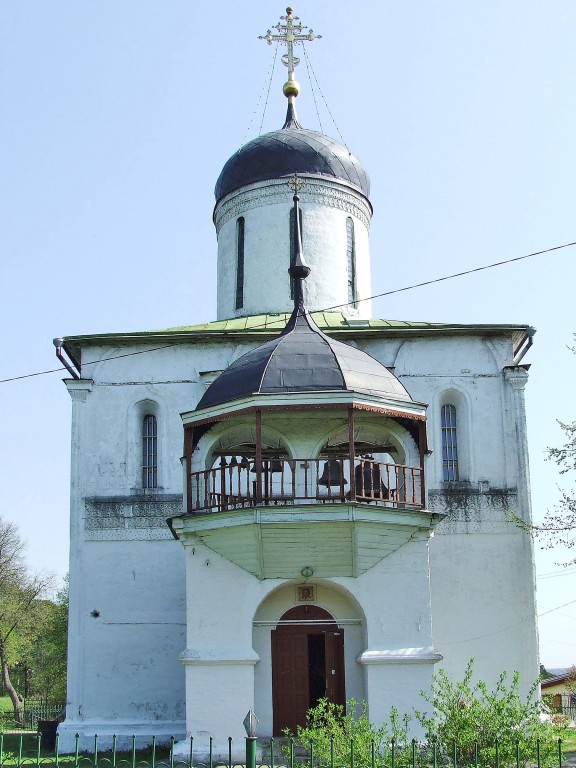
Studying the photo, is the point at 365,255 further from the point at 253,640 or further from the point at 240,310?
the point at 253,640

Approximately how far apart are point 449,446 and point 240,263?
7082 mm

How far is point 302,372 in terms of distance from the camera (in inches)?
599

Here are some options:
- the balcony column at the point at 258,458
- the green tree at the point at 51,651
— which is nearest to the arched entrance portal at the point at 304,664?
the balcony column at the point at 258,458

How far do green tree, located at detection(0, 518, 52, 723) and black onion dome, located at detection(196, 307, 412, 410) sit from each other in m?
28.7

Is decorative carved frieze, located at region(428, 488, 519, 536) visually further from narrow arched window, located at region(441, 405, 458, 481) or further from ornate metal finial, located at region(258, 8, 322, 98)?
ornate metal finial, located at region(258, 8, 322, 98)

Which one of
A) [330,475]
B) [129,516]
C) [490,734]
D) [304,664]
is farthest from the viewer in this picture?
[129,516]

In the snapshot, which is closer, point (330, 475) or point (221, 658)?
point (221, 658)

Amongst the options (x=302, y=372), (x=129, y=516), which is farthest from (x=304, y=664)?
(x=129, y=516)

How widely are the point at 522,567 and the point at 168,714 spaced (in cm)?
722

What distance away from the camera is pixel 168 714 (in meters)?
19.0

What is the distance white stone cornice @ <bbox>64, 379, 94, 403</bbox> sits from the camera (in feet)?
67.3

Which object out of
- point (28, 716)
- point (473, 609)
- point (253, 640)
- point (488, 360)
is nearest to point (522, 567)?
point (473, 609)

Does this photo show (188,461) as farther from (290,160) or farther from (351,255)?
(290,160)

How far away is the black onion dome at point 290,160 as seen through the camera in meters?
23.8
